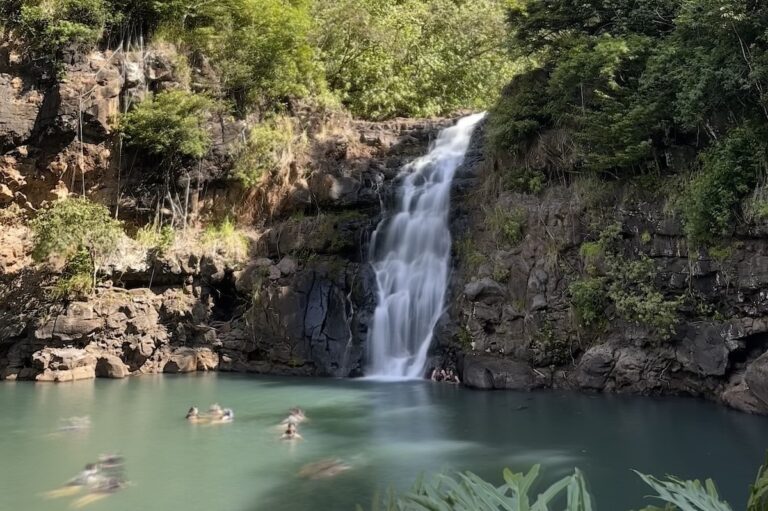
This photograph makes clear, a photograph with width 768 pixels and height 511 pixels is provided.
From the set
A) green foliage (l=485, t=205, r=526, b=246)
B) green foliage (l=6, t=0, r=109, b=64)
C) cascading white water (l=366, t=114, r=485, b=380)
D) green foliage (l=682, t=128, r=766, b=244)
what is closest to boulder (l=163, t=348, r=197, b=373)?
cascading white water (l=366, t=114, r=485, b=380)

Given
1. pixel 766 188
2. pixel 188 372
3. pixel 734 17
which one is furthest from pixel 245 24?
pixel 766 188

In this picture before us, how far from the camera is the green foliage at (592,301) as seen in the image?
504 inches

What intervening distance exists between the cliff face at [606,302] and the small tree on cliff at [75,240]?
29.8 feet

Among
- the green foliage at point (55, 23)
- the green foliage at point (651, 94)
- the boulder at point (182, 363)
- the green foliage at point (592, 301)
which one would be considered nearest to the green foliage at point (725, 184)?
the green foliage at point (651, 94)

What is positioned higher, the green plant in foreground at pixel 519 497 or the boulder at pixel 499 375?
the green plant in foreground at pixel 519 497

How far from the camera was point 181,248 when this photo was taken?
58.7ft

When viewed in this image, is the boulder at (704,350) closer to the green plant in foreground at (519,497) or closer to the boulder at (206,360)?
the green plant in foreground at (519,497)

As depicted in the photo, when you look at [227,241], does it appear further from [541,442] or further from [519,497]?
[519,497]

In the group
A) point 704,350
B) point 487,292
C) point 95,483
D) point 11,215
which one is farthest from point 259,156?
point 704,350

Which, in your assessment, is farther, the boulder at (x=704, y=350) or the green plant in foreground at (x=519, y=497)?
the boulder at (x=704, y=350)

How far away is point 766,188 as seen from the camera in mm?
10789

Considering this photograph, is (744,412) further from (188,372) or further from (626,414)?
(188,372)

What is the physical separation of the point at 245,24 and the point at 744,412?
1773 centimetres

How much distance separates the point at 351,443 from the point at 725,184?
775 cm
